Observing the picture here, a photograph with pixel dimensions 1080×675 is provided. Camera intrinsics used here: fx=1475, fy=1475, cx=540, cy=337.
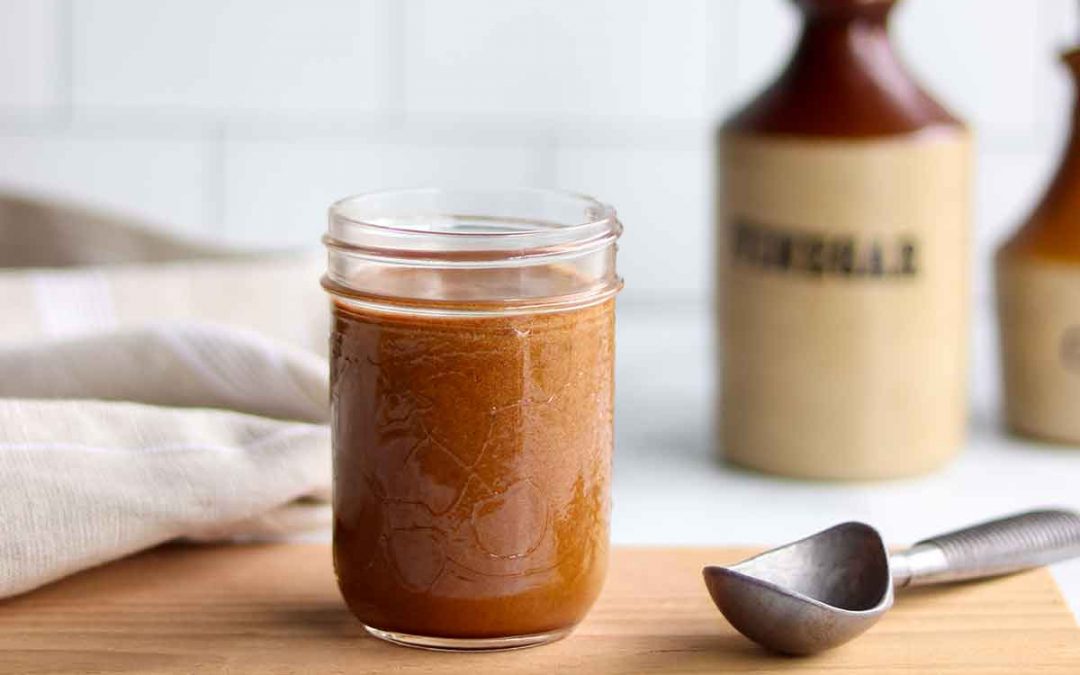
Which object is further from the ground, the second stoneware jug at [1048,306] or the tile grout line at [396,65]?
the tile grout line at [396,65]

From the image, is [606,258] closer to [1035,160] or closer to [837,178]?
[837,178]

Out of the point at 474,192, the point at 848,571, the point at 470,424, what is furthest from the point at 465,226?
the point at 848,571

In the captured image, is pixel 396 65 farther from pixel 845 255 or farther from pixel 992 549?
pixel 992 549

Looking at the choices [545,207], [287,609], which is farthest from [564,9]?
[287,609]

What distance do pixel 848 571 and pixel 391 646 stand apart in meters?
0.23

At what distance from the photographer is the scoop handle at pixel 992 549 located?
78 centimetres

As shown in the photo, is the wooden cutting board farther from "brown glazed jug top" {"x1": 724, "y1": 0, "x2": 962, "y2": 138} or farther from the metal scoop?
"brown glazed jug top" {"x1": 724, "y1": 0, "x2": 962, "y2": 138}

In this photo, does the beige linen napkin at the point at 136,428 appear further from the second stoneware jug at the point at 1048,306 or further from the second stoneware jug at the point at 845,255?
the second stoneware jug at the point at 1048,306

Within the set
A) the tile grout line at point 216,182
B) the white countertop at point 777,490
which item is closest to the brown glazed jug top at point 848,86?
the white countertop at point 777,490

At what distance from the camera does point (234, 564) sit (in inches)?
32.9

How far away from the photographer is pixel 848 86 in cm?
102

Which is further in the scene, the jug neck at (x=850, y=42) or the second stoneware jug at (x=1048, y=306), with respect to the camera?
the second stoneware jug at (x=1048, y=306)

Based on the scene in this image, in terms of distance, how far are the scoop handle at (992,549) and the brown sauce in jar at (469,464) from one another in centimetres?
19

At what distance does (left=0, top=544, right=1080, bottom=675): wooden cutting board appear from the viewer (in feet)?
2.28
